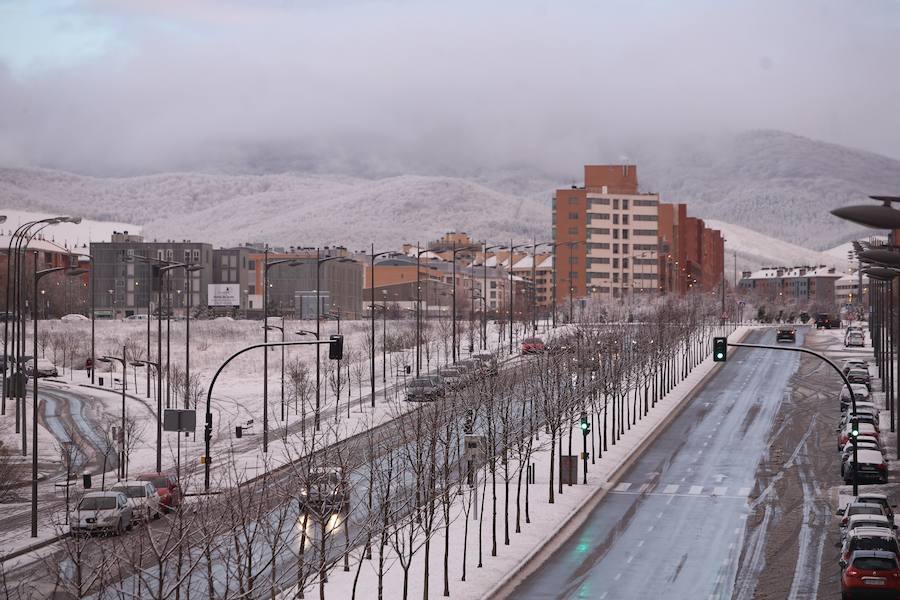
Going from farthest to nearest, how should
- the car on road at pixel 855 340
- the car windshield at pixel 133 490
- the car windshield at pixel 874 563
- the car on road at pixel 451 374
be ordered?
the car on road at pixel 855 340, the car on road at pixel 451 374, the car windshield at pixel 133 490, the car windshield at pixel 874 563

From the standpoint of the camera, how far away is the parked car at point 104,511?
1682 inches

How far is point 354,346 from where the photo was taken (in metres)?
147

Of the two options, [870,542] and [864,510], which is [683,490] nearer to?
[864,510]

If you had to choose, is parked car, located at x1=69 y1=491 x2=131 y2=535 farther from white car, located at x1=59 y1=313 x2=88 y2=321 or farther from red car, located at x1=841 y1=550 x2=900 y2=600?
white car, located at x1=59 y1=313 x2=88 y2=321

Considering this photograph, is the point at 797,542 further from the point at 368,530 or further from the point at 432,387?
the point at 432,387

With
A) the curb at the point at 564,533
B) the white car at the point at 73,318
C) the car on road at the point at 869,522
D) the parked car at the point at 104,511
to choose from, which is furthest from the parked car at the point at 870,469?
the white car at the point at 73,318

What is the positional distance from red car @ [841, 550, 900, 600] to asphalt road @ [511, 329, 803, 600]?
379 cm

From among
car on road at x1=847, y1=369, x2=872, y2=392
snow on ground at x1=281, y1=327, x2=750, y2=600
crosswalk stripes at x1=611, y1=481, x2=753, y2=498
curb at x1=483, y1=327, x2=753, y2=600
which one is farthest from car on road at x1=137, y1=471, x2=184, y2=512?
car on road at x1=847, y1=369, x2=872, y2=392

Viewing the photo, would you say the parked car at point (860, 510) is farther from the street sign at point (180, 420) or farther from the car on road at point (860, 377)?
the car on road at point (860, 377)

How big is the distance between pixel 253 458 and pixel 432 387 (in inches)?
782

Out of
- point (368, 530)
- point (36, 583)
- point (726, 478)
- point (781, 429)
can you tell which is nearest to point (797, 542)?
point (726, 478)

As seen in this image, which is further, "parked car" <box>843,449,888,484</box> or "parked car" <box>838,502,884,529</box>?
"parked car" <box>843,449,888,484</box>

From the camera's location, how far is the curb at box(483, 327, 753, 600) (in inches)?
1652

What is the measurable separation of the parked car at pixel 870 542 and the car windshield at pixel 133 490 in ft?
79.2
